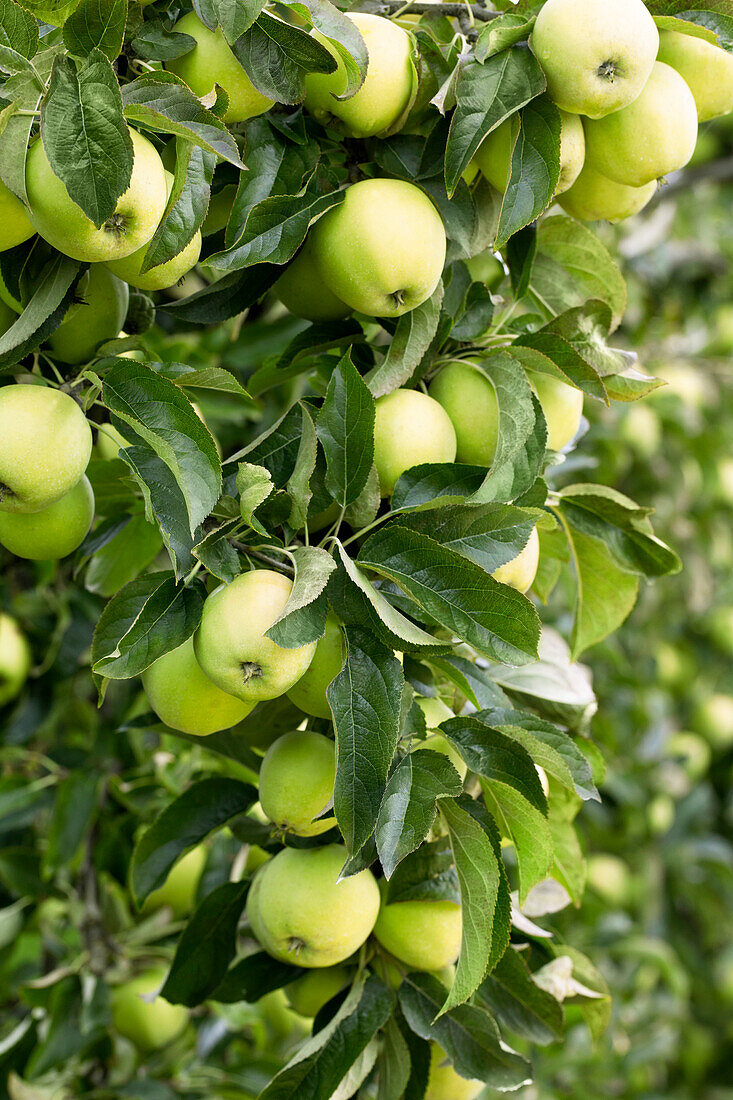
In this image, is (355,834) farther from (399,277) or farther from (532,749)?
(399,277)

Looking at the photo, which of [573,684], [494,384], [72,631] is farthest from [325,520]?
[72,631]

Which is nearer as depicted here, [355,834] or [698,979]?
[355,834]

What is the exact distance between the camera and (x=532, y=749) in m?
0.57

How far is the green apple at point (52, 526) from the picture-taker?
58 cm

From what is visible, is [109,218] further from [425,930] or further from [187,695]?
[425,930]

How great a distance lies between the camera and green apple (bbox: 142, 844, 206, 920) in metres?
1.09

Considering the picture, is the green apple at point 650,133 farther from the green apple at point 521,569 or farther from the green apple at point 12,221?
the green apple at point 12,221

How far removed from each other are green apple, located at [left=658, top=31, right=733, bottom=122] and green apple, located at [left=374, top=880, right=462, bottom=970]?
563mm

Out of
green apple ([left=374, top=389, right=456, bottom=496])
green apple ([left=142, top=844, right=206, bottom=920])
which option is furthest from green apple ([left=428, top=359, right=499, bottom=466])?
green apple ([left=142, top=844, right=206, bottom=920])

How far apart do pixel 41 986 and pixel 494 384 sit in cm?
78

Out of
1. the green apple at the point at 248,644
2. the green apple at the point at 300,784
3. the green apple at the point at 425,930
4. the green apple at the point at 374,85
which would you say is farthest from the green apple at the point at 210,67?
the green apple at the point at 425,930

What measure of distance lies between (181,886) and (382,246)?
0.80 meters

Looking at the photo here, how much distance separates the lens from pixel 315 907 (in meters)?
0.60

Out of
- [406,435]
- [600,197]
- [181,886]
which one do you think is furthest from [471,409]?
[181,886]
